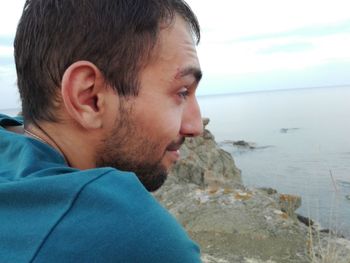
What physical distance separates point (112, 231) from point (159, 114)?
2.18 ft

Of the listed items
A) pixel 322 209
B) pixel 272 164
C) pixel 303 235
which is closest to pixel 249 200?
pixel 303 235

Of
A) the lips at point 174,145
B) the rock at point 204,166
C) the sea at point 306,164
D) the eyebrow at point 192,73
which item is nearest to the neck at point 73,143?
the lips at point 174,145

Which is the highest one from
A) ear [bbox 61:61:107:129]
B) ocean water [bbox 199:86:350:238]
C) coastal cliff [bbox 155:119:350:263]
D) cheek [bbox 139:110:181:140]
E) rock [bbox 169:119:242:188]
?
ear [bbox 61:61:107:129]

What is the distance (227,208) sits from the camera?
A: 596 cm

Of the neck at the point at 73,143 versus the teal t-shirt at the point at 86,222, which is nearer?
the teal t-shirt at the point at 86,222

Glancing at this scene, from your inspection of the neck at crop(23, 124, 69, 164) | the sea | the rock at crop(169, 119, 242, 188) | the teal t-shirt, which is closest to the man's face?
the neck at crop(23, 124, 69, 164)

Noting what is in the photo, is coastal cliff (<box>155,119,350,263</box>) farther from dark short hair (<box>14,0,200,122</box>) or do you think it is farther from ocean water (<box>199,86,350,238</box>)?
dark short hair (<box>14,0,200,122</box>)

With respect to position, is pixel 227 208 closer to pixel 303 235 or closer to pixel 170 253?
pixel 303 235

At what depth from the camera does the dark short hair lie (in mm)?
1565

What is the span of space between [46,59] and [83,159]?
1.38 ft

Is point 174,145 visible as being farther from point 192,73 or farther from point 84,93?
point 84,93

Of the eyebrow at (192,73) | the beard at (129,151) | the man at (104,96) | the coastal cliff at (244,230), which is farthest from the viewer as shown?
the coastal cliff at (244,230)

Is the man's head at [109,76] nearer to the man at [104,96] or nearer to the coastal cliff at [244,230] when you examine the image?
the man at [104,96]

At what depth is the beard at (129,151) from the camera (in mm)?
1607
